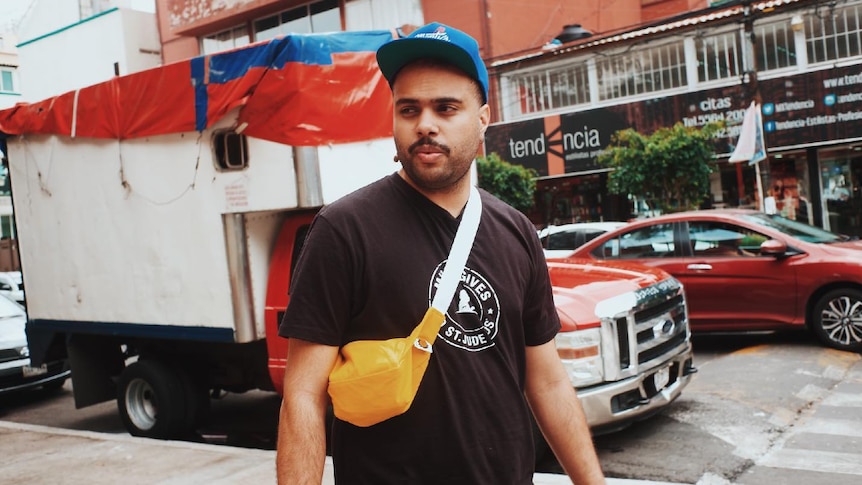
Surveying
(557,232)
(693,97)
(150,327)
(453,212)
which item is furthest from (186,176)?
(693,97)

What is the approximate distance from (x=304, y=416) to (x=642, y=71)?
2188 centimetres

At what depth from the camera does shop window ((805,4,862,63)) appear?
1925 centimetres

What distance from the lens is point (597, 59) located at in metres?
22.7

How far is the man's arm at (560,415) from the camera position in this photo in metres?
2.18

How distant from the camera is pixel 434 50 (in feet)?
6.27

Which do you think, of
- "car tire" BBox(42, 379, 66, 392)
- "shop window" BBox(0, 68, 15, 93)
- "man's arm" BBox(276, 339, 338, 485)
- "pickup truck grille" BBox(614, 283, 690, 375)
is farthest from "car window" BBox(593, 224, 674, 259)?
"shop window" BBox(0, 68, 15, 93)

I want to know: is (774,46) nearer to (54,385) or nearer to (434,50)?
(54,385)

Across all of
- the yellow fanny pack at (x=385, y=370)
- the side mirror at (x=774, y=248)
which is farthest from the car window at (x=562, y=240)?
the yellow fanny pack at (x=385, y=370)

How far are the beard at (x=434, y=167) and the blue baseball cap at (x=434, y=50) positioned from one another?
0.20m

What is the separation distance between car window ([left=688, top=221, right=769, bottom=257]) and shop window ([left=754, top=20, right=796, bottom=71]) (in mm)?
12807

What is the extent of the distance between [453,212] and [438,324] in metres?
0.33

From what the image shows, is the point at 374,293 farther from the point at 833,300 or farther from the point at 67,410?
the point at 67,410

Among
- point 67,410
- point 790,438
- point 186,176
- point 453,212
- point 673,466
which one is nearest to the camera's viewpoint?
point 453,212

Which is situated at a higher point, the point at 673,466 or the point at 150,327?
the point at 150,327
